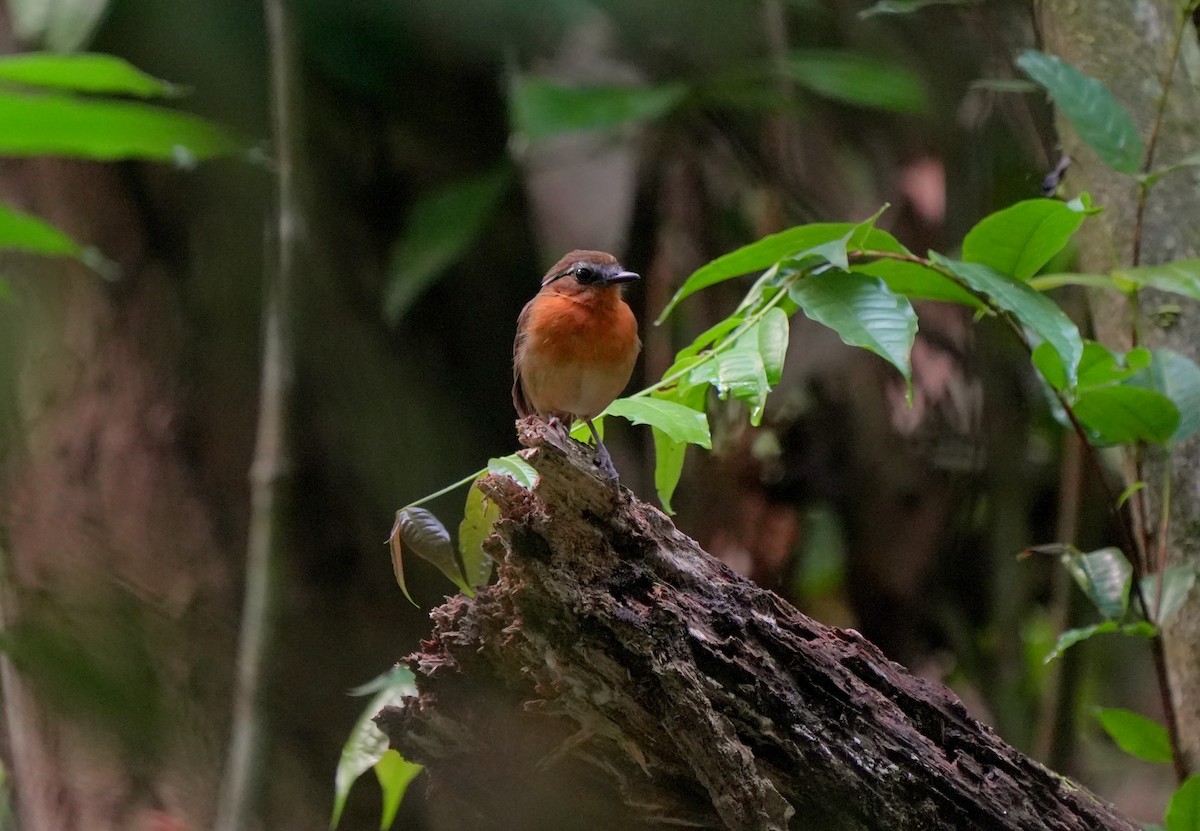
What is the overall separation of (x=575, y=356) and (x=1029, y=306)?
104cm

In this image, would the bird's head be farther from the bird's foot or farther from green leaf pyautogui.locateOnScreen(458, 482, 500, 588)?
green leaf pyautogui.locateOnScreen(458, 482, 500, 588)

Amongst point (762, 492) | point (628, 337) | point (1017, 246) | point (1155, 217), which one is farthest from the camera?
point (762, 492)

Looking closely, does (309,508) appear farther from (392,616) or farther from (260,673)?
(260,673)

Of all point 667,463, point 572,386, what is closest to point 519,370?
point 572,386

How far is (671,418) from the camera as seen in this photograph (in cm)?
153

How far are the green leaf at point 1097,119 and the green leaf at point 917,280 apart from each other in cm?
38

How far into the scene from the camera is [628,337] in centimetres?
256

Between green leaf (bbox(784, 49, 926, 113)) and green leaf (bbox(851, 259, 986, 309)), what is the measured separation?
70.1 inches

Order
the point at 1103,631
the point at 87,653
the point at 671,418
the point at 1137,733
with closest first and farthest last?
the point at 87,653 < the point at 671,418 < the point at 1103,631 < the point at 1137,733

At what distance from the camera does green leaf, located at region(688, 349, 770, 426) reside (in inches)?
61.7

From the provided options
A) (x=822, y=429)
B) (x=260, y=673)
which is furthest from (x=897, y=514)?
(x=260, y=673)

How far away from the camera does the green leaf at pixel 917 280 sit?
72.9 inches

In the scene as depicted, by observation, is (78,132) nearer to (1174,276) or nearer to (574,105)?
(1174,276)

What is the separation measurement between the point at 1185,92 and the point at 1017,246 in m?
0.97
